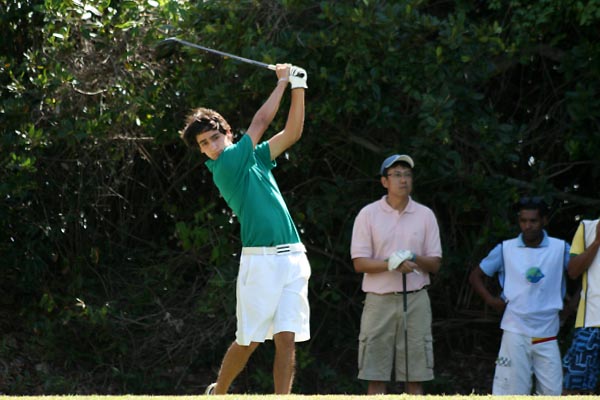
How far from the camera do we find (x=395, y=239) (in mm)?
7926

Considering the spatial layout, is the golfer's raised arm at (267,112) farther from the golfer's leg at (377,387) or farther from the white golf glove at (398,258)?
the golfer's leg at (377,387)

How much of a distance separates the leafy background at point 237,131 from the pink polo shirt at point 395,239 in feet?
2.26

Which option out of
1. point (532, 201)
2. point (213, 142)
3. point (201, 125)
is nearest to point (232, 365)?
point (213, 142)

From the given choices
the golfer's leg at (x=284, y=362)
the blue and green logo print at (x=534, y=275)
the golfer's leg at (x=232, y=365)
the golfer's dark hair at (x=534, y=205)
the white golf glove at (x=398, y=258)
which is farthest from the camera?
the golfer's dark hair at (x=534, y=205)

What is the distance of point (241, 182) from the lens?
21.6 ft

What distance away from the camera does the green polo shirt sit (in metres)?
6.55

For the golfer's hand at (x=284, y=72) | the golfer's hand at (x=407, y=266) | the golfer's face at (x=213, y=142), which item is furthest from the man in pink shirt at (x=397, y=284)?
the golfer's face at (x=213, y=142)

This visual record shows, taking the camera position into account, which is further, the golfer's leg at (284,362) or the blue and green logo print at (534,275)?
the blue and green logo print at (534,275)

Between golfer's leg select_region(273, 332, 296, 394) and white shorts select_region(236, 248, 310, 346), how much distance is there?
45mm

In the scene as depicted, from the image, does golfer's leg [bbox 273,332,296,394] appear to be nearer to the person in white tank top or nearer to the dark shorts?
the person in white tank top

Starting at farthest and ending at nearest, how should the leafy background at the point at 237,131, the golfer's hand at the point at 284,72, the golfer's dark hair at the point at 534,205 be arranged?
the leafy background at the point at 237,131 < the golfer's dark hair at the point at 534,205 < the golfer's hand at the point at 284,72

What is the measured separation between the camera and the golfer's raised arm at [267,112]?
6699 millimetres

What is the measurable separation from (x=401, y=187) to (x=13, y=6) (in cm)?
341

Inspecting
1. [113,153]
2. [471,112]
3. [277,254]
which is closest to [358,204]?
[471,112]
